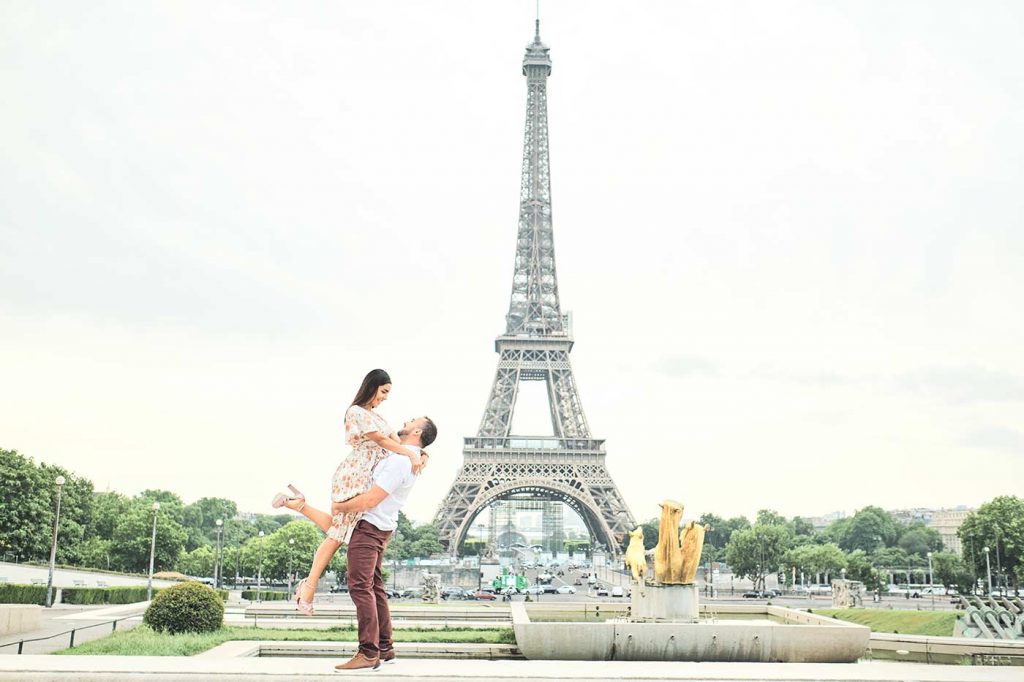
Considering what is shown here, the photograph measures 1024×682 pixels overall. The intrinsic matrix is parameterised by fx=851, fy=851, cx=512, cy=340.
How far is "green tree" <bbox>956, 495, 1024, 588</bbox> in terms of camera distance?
62.9 m

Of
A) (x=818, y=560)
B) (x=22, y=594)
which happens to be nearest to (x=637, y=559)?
(x=22, y=594)

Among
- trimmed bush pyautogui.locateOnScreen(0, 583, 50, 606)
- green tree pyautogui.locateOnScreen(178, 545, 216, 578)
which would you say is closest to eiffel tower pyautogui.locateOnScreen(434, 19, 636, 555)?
green tree pyautogui.locateOnScreen(178, 545, 216, 578)

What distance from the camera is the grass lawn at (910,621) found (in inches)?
1117

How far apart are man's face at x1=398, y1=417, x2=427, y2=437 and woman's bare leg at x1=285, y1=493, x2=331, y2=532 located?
103 cm

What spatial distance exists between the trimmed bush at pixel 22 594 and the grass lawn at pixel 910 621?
3238cm

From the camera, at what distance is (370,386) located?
810cm

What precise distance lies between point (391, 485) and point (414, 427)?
0.66 metres

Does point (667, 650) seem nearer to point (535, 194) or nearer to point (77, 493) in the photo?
point (77, 493)

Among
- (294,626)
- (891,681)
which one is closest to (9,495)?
(294,626)

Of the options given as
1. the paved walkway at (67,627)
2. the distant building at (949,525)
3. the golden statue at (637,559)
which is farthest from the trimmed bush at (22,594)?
the distant building at (949,525)

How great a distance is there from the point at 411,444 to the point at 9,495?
170ft

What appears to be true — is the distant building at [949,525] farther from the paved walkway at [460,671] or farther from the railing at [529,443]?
the paved walkway at [460,671]

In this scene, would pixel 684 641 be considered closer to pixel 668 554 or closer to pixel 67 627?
pixel 668 554

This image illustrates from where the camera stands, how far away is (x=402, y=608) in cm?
3152
